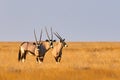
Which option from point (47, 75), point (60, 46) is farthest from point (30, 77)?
point (60, 46)

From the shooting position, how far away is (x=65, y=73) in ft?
54.0

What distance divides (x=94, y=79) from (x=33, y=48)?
1384 cm

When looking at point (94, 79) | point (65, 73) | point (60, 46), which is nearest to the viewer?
point (94, 79)

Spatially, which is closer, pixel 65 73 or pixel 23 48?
pixel 65 73

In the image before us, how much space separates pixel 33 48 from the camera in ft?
94.4

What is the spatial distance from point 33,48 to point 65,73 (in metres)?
12.5

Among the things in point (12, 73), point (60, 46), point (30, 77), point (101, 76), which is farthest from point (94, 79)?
point (60, 46)

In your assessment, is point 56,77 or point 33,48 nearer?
point 56,77

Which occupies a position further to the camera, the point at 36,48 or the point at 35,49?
the point at 35,49

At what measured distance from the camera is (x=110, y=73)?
661 inches

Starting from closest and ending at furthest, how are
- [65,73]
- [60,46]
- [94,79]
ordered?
[94,79] < [65,73] < [60,46]

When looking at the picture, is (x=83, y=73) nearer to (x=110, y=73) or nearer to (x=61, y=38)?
(x=110, y=73)

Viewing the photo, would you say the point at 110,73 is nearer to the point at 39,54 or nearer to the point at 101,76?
the point at 101,76

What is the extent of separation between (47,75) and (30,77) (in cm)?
58
